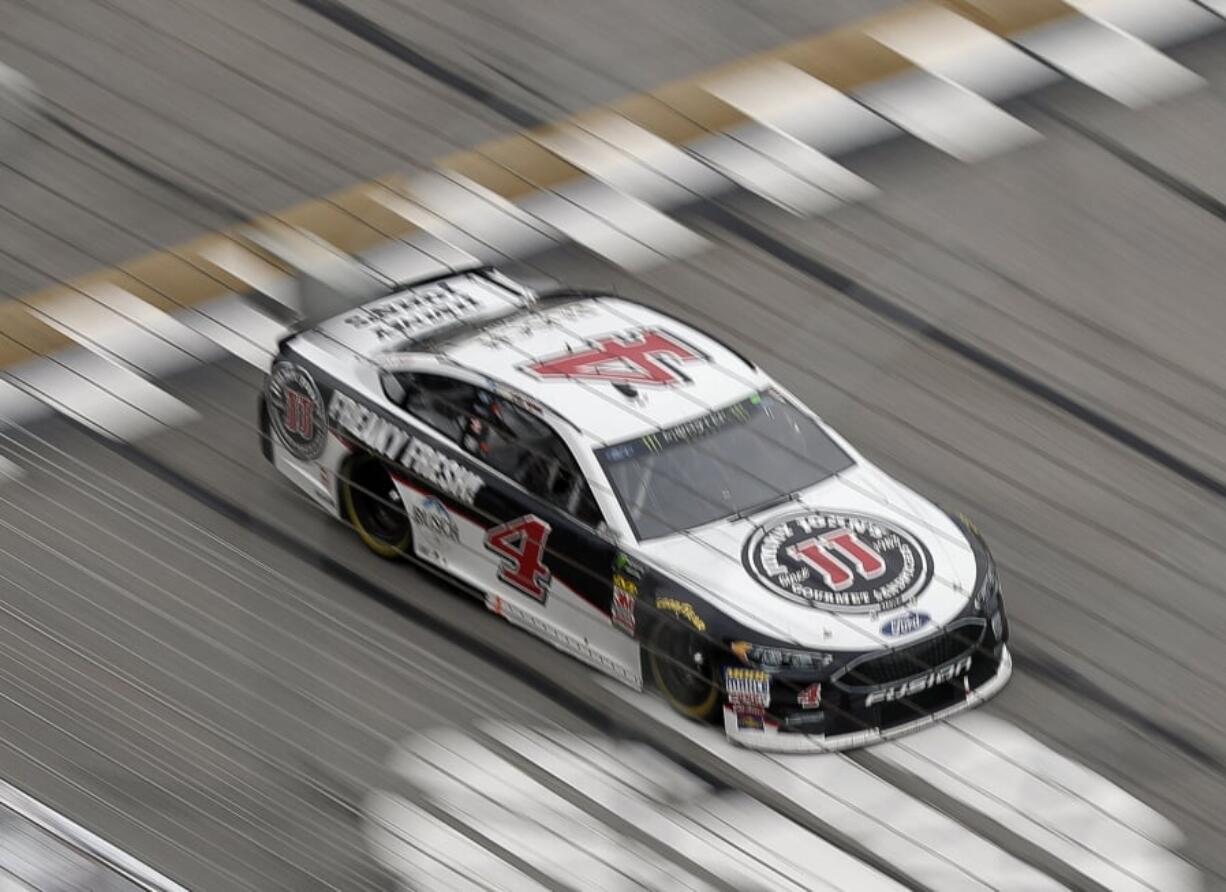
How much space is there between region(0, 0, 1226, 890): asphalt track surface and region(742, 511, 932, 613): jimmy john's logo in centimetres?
57

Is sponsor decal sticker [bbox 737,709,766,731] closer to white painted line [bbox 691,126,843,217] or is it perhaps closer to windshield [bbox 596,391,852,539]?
windshield [bbox 596,391,852,539]

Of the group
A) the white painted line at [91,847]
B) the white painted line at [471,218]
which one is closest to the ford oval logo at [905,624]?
the white painted line at [471,218]

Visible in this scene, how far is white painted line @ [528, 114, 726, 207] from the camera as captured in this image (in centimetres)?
945

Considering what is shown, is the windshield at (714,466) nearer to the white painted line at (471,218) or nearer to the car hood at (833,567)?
the car hood at (833,567)

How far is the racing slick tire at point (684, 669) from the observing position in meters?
6.57

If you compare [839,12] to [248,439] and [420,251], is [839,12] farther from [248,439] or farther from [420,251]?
[248,439]

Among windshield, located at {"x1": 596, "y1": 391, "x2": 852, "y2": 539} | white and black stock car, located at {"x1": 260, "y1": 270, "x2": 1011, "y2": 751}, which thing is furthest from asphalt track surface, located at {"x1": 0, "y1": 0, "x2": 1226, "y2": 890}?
windshield, located at {"x1": 596, "y1": 391, "x2": 852, "y2": 539}

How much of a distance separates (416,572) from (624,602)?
104 centimetres

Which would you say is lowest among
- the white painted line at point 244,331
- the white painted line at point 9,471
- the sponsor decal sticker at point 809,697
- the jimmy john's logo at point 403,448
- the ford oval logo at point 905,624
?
the white painted line at point 9,471

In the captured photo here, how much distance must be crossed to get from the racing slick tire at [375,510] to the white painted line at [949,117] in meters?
3.39

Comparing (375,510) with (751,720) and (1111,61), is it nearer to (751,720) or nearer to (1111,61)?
(751,720)

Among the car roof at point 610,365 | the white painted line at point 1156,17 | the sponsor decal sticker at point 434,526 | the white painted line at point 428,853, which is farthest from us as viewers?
the white painted line at point 1156,17

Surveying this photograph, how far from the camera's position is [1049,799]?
20.8 feet

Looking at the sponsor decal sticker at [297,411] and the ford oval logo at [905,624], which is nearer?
the ford oval logo at [905,624]
